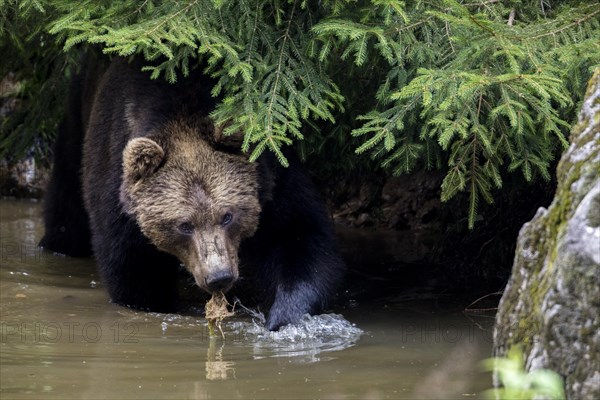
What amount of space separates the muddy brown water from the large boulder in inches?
38.2

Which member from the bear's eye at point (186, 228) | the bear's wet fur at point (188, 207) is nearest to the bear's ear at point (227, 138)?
the bear's wet fur at point (188, 207)

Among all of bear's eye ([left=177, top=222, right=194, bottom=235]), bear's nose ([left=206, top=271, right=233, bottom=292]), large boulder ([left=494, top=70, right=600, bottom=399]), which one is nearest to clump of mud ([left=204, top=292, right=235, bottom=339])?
bear's nose ([left=206, top=271, right=233, bottom=292])

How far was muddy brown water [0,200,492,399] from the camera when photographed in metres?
5.09

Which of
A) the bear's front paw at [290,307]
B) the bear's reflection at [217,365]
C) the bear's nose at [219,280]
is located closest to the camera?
the bear's reflection at [217,365]

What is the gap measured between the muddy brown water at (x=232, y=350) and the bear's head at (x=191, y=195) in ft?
1.88

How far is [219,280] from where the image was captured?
657cm

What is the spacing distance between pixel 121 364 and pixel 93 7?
250 cm

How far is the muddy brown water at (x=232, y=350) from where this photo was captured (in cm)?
509

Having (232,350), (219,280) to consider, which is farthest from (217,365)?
(219,280)

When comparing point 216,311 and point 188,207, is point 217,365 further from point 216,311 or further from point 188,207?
point 188,207

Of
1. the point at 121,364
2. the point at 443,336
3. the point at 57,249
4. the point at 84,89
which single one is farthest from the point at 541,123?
the point at 57,249

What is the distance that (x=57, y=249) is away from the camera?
10.3 meters

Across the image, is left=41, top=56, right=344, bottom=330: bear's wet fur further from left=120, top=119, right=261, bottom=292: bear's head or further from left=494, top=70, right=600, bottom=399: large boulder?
left=494, top=70, right=600, bottom=399: large boulder

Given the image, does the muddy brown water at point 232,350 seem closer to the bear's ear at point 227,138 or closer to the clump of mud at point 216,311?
the clump of mud at point 216,311
